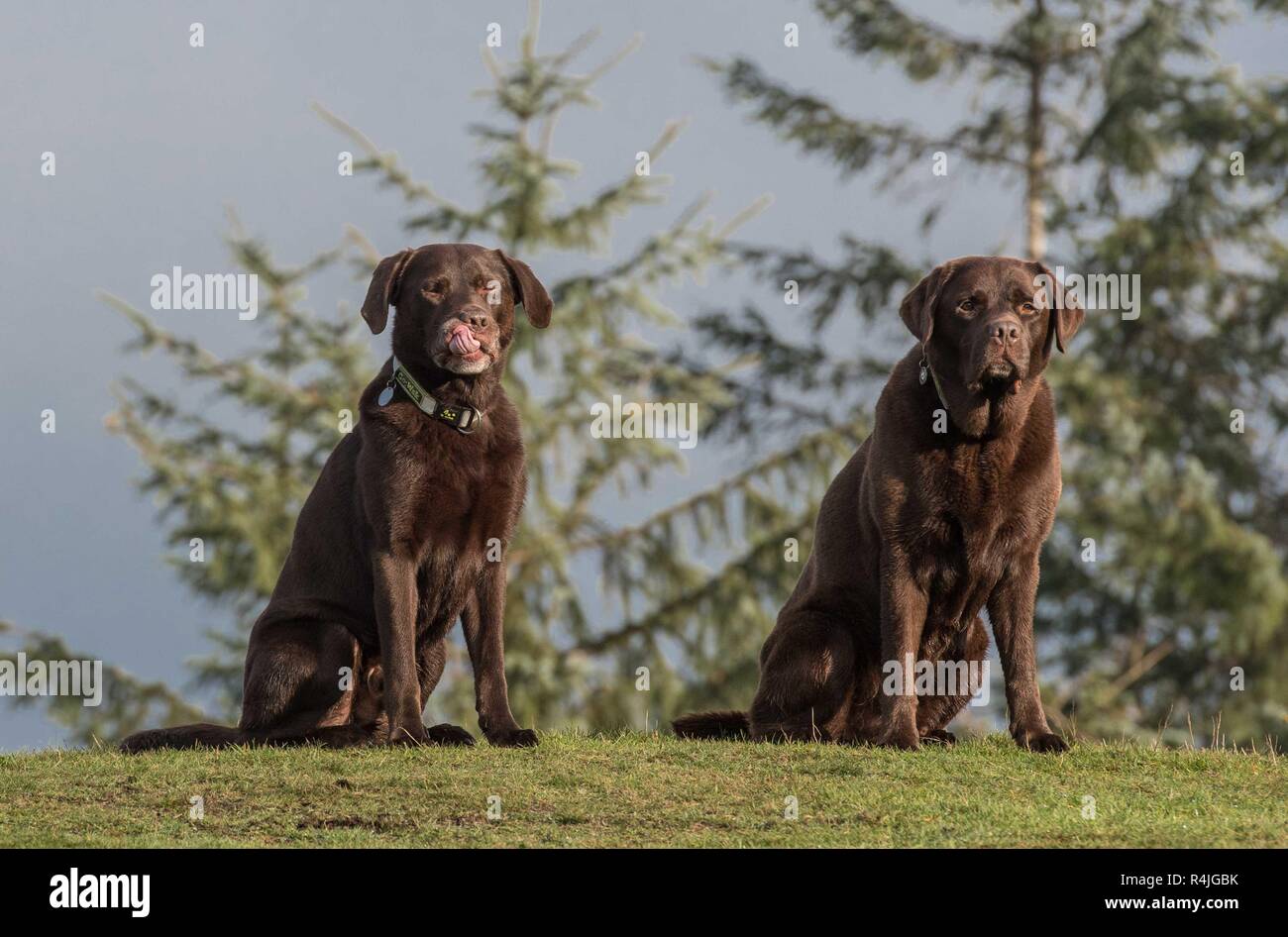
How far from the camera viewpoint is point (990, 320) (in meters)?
7.67

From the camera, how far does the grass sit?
6406mm

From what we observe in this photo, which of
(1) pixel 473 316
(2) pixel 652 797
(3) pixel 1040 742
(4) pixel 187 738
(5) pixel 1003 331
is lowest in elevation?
(2) pixel 652 797

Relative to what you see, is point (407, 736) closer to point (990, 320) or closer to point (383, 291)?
point (383, 291)

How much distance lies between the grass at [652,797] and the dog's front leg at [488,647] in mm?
155

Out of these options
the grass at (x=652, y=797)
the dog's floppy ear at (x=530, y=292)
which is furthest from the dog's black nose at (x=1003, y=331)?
the dog's floppy ear at (x=530, y=292)

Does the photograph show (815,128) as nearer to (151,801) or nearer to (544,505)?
(544,505)

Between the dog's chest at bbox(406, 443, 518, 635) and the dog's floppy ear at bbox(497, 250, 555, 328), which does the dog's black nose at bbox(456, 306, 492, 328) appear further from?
the dog's chest at bbox(406, 443, 518, 635)

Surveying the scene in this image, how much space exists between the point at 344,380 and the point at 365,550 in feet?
38.5

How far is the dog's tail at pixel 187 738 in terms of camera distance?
8.41m

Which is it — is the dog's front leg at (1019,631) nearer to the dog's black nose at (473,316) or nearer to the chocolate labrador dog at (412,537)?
the chocolate labrador dog at (412,537)

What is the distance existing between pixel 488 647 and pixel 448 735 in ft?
1.95

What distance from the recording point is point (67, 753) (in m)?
8.93

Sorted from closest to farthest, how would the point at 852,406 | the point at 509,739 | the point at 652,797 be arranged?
the point at 652,797 → the point at 509,739 → the point at 852,406

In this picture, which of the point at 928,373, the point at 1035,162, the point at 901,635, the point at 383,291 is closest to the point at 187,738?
the point at 383,291
